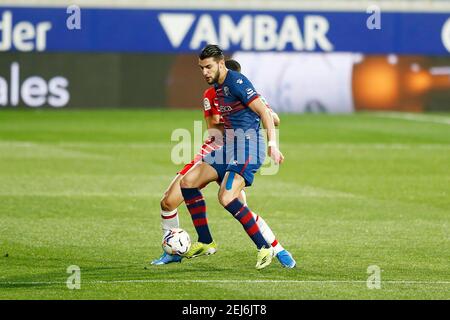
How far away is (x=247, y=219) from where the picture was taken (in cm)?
1105

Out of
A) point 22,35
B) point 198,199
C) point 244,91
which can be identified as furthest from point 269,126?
point 22,35

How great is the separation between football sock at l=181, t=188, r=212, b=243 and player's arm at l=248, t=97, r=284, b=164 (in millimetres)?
1043

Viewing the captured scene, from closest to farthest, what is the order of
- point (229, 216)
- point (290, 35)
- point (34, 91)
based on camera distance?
point (229, 216) < point (34, 91) < point (290, 35)

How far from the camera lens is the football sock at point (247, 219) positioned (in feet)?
36.2

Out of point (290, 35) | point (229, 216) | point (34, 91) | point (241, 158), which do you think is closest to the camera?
point (241, 158)

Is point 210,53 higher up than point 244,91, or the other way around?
point 210,53

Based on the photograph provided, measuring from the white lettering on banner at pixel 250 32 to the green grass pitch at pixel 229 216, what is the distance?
5001 mm

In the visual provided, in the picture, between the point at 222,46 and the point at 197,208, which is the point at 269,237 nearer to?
the point at 197,208

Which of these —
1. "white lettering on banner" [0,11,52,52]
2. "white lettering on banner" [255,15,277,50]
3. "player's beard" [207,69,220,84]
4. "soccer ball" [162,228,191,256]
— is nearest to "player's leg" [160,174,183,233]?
"soccer ball" [162,228,191,256]

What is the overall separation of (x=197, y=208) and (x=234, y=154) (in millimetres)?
708

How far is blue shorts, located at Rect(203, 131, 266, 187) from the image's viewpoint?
439 inches

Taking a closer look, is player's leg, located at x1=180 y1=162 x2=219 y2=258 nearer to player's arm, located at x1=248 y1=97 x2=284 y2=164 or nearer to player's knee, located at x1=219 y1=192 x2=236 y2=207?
player's knee, located at x1=219 y1=192 x2=236 y2=207

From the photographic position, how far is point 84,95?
31.2 metres

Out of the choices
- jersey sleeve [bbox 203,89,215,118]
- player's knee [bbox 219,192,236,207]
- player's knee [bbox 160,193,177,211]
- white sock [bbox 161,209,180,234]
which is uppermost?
jersey sleeve [bbox 203,89,215,118]
